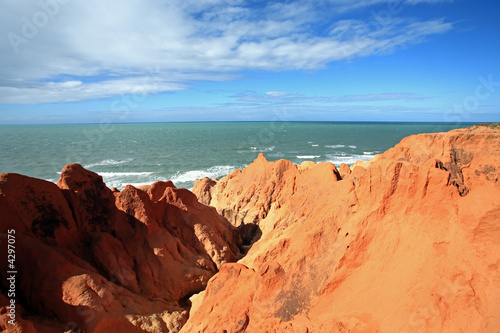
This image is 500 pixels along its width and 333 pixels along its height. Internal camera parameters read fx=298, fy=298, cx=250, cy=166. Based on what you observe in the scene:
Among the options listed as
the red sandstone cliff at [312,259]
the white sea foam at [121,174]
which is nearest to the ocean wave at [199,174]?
the white sea foam at [121,174]

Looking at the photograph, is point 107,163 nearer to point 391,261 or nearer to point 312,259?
point 312,259

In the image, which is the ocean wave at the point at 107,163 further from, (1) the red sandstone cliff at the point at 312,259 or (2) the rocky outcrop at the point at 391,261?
(2) the rocky outcrop at the point at 391,261

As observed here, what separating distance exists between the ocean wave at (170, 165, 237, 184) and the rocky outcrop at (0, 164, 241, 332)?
80.8 ft

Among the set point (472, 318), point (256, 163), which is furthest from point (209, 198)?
point (472, 318)

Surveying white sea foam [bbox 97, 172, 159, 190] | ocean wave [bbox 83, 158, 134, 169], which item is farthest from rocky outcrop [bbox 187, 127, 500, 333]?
ocean wave [bbox 83, 158, 134, 169]

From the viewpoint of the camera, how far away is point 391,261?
604 centimetres

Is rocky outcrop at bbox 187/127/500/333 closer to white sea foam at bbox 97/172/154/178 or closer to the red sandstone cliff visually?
the red sandstone cliff

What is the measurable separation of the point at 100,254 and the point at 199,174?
30446mm

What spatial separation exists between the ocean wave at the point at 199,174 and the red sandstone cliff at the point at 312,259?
2620 centimetres

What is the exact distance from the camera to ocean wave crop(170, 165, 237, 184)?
3688cm

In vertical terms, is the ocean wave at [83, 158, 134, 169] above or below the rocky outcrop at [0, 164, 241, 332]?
below

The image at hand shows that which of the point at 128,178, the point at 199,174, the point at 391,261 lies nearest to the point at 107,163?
the point at 128,178

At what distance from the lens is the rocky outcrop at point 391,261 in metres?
5.27

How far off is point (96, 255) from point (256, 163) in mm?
10922
